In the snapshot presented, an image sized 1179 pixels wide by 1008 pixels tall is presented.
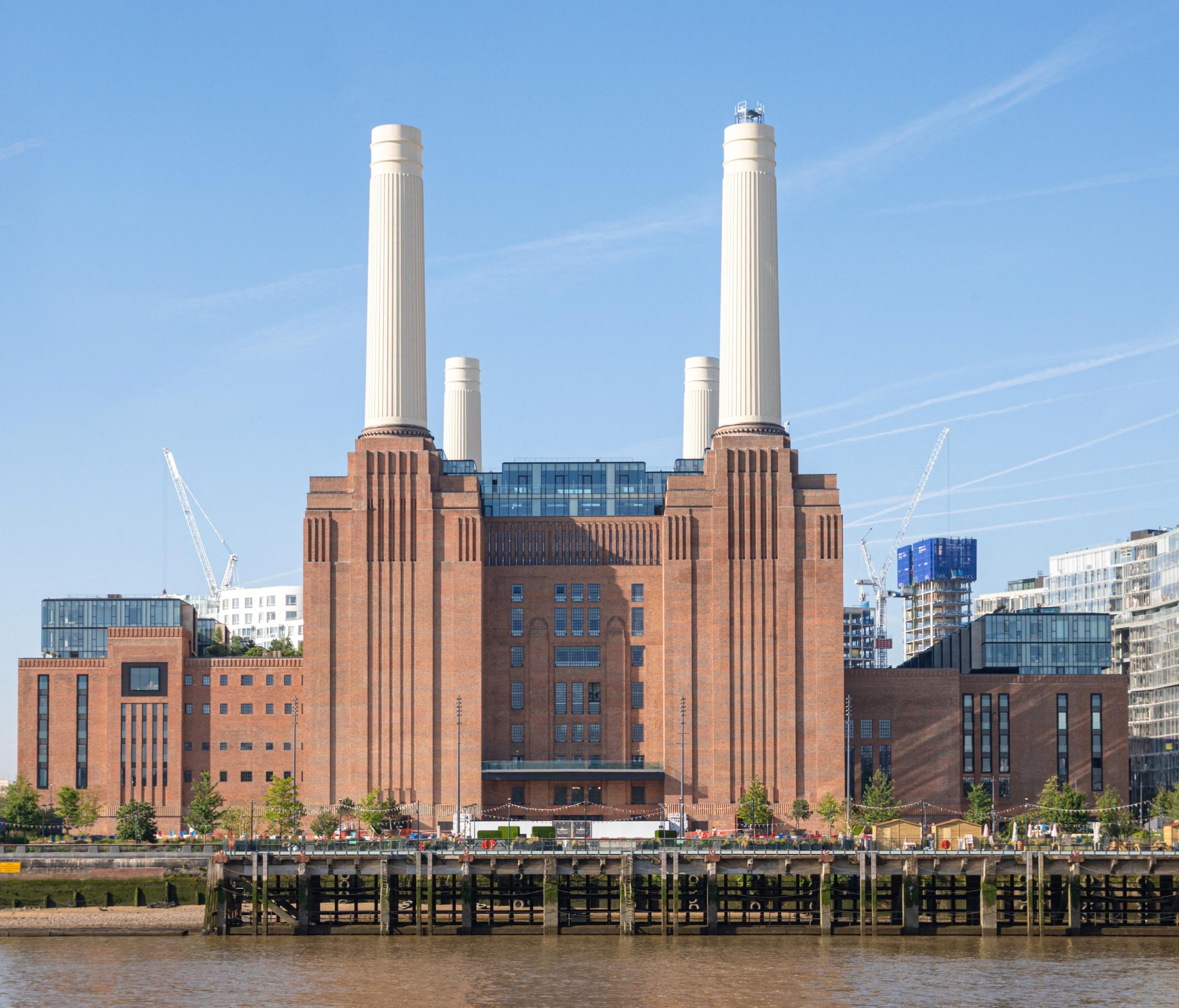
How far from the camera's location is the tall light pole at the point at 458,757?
179262 millimetres

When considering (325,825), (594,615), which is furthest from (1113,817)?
(325,825)

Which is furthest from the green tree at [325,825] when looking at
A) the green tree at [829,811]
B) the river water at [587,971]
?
the river water at [587,971]

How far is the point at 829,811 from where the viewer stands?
18425 centimetres

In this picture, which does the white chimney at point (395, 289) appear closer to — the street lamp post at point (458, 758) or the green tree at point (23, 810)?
the street lamp post at point (458, 758)

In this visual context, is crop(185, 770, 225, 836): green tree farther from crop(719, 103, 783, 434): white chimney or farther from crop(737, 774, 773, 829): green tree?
crop(719, 103, 783, 434): white chimney

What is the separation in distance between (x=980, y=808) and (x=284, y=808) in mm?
68830

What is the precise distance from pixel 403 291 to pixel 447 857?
78.0 metres

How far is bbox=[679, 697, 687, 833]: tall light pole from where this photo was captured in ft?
566

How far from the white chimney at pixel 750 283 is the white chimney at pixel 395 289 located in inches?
1192

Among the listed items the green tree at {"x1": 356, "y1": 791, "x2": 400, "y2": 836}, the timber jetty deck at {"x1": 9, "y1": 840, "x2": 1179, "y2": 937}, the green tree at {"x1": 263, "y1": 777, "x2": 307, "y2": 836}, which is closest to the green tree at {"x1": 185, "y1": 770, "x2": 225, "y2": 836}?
the green tree at {"x1": 263, "y1": 777, "x2": 307, "y2": 836}

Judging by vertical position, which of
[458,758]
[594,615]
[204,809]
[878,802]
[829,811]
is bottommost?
[204,809]

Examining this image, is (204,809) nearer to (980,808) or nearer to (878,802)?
(878,802)

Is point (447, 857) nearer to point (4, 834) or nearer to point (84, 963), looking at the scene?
point (84, 963)

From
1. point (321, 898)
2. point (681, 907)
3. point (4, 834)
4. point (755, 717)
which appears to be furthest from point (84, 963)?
point (755, 717)
